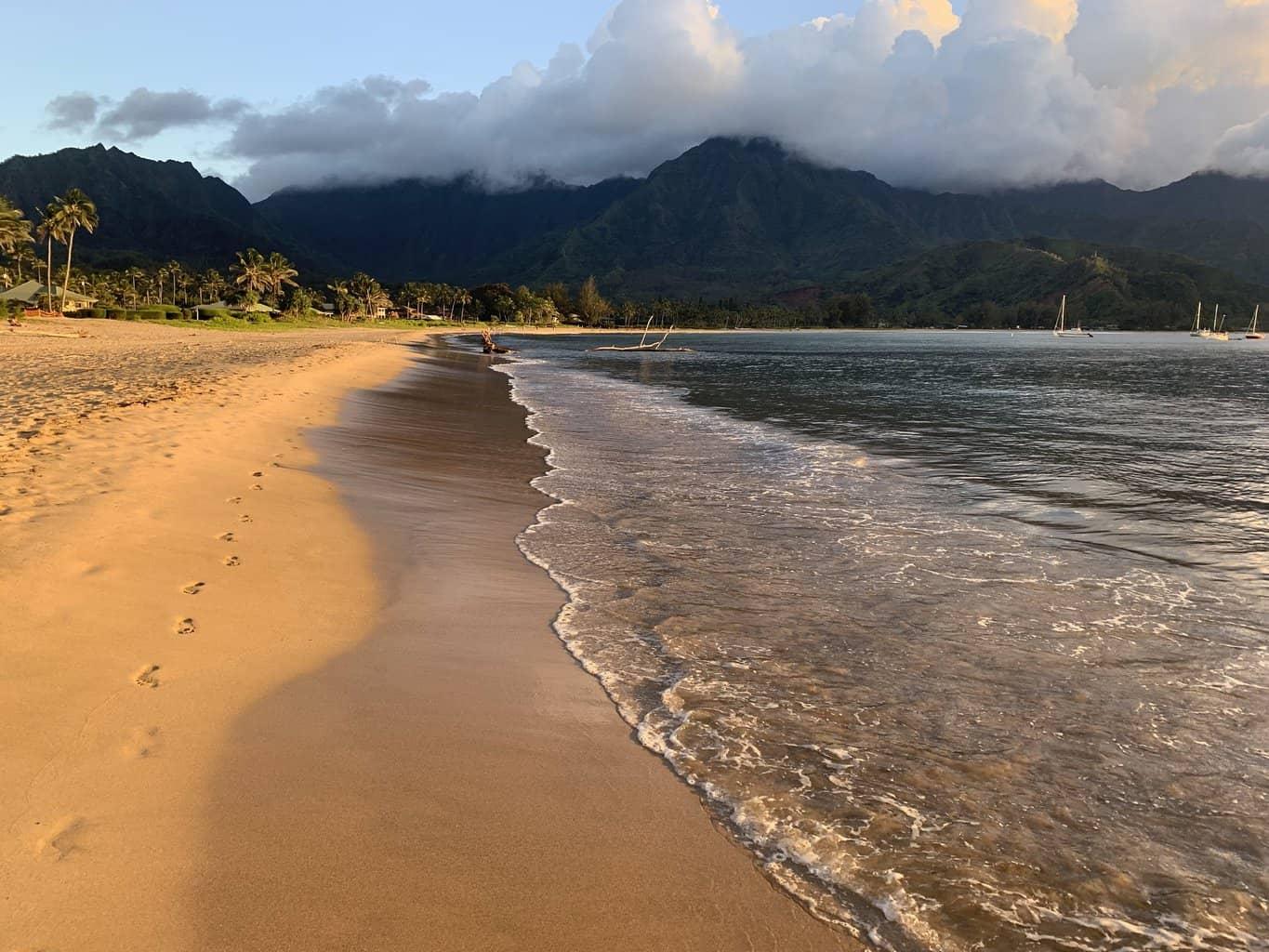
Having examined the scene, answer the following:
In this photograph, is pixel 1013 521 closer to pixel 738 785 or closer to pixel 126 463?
pixel 738 785

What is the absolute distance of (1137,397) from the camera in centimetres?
4156

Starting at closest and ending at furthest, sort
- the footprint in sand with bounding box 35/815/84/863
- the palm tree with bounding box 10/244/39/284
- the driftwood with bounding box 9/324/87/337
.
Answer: the footprint in sand with bounding box 35/815/84/863 < the driftwood with bounding box 9/324/87/337 < the palm tree with bounding box 10/244/39/284

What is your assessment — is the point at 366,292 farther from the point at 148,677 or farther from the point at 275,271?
the point at 148,677

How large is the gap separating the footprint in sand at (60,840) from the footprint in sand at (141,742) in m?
0.69

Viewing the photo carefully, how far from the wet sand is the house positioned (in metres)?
117

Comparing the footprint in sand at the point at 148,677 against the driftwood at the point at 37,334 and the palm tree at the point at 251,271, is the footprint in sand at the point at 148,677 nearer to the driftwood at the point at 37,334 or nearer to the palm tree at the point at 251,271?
the driftwood at the point at 37,334

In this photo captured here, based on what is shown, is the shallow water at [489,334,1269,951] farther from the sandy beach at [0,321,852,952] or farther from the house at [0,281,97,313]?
the house at [0,281,97,313]

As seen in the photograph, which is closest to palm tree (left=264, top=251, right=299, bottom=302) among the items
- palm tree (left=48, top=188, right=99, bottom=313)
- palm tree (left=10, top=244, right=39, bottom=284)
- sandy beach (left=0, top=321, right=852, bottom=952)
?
palm tree (left=10, top=244, right=39, bottom=284)

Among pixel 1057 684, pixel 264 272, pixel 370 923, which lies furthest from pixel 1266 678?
pixel 264 272

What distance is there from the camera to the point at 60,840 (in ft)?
12.6

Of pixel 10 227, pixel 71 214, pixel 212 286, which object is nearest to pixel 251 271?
pixel 212 286

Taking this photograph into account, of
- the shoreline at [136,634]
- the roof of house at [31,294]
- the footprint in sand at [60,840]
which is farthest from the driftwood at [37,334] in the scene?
the footprint in sand at [60,840]

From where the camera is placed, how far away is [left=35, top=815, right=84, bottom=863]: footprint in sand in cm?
374

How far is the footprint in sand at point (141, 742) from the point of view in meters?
4.70
